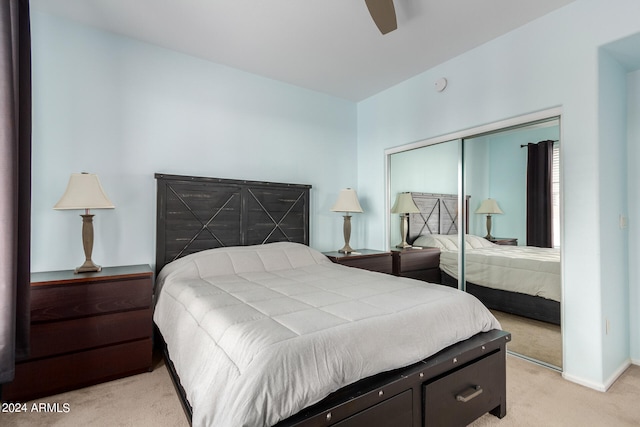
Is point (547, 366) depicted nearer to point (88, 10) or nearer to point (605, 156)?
point (605, 156)

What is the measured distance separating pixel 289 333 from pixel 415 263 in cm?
263

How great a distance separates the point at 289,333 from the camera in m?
1.29

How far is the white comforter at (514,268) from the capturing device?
8.07ft

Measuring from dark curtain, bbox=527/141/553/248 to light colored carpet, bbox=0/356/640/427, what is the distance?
1017 millimetres

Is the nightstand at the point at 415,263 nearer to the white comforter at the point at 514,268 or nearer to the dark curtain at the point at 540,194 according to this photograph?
the white comforter at the point at 514,268

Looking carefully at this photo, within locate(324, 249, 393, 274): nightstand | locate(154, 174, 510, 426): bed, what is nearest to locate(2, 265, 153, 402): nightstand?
locate(154, 174, 510, 426): bed

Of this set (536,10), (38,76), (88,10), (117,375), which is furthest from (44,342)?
(536,10)

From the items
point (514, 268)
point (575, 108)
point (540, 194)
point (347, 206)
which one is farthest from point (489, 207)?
point (347, 206)

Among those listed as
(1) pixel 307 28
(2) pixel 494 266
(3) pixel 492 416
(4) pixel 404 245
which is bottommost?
(3) pixel 492 416

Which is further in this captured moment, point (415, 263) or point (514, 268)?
point (415, 263)

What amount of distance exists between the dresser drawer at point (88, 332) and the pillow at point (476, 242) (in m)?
2.81

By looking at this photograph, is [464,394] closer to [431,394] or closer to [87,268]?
[431,394]

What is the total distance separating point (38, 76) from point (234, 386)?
2.78 metres

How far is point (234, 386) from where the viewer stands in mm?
1113
